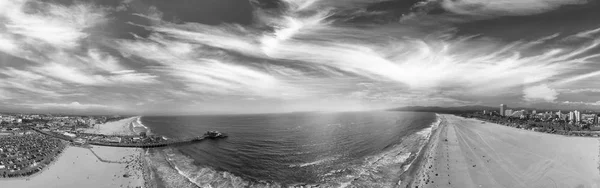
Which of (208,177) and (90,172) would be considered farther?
(90,172)

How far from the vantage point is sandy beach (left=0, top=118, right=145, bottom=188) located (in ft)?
131

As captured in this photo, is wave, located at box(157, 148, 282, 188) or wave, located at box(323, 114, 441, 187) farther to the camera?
wave, located at box(157, 148, 282, 188)

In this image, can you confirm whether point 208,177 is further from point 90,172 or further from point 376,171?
point 376,171

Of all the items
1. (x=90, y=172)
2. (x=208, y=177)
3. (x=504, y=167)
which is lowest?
(x=90, y=172)

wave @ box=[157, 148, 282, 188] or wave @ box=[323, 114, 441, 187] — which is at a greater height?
wave @ box=[323, 114, 441, 187]

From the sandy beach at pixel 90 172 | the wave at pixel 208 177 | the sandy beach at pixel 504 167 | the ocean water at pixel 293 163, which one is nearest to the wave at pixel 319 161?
the ocean water at pixel 293 163

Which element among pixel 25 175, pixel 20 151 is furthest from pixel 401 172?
pixel 20 151

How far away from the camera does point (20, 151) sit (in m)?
60.4

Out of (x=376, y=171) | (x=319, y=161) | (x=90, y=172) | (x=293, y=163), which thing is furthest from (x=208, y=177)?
(x=376, y=171)

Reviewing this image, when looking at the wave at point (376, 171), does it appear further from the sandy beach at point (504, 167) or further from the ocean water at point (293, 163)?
the sandy beach at point (504, 167)

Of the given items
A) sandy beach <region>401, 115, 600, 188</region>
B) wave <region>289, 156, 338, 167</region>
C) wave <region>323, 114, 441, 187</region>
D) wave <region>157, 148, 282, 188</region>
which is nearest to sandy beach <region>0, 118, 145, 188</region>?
wave <region>157, 148, 282, 188</region>

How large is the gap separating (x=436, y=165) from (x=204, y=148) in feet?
183

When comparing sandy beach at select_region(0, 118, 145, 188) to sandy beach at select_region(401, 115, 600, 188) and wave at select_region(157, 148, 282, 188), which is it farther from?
sandy beach at select_region(401, 115, 600, 188)

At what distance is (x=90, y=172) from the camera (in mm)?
46344
